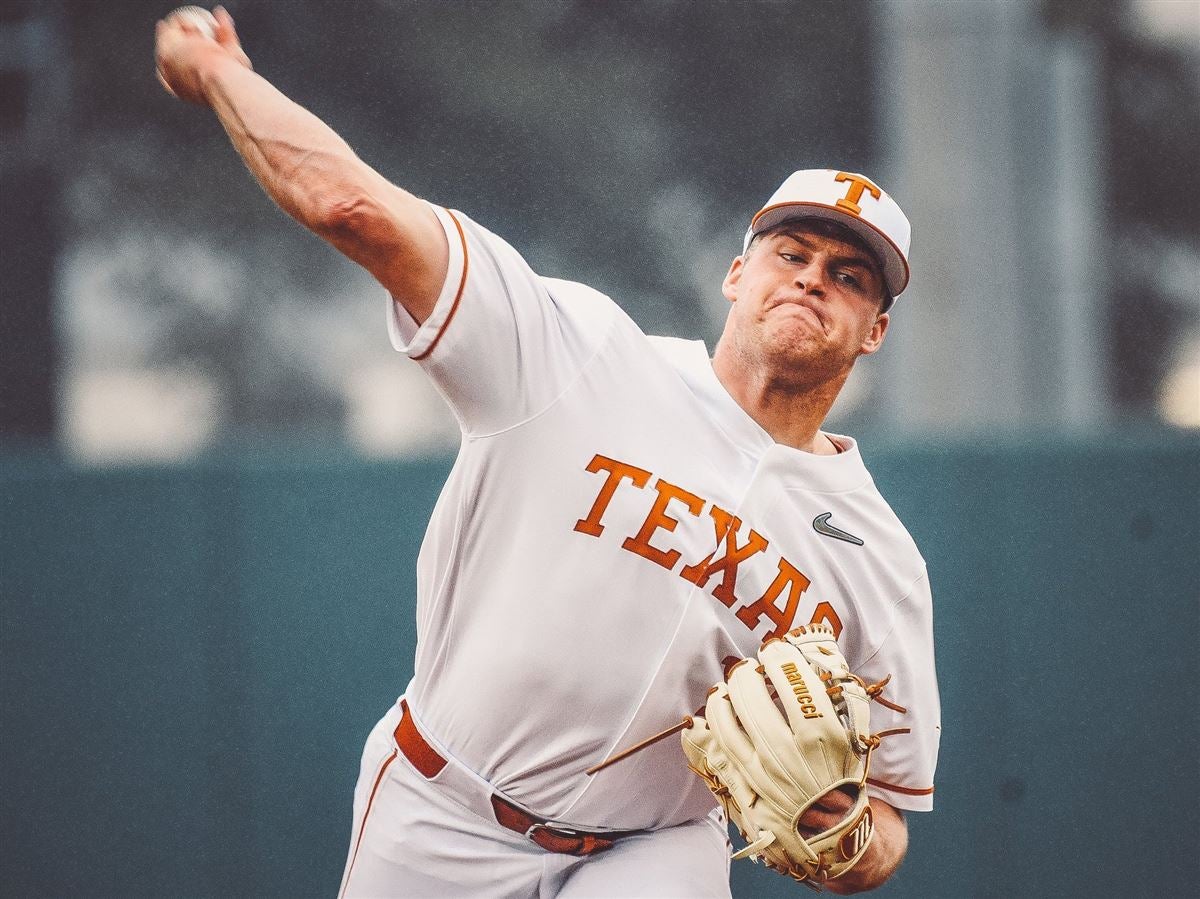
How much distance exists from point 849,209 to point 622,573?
0.74 metres

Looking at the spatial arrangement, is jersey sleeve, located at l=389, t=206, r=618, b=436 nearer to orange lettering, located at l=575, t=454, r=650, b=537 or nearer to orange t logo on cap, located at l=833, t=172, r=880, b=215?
orange lettering, located at l=575, t=454, r=650, b=537

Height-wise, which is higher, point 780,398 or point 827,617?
point 780,398

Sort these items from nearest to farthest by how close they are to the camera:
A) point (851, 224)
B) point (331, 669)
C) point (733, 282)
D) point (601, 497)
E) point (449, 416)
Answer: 1. point (601, 497)
2. point (851, 224)
3. point (733, 282)
4. point (331, 669)
5. point (449, 416)

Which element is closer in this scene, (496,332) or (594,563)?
(496,332)

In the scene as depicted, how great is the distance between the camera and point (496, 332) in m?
1.93


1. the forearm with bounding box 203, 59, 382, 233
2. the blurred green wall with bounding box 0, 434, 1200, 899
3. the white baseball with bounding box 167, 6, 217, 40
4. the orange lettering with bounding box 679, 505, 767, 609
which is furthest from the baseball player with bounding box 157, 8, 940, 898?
the blurred green wall with bounding box 0, 434, 1200, 899

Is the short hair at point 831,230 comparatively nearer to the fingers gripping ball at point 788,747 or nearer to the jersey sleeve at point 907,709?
the jersey sleeve at point 907,709

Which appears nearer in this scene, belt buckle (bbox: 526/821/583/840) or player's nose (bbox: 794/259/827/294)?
belt buckle (bbox: 526/821/583/840)

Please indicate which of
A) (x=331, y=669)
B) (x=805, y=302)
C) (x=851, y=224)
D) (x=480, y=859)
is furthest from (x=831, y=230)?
(x=331, y=669)

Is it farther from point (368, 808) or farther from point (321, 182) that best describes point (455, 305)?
point (368, 808)

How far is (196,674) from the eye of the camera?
3432mm

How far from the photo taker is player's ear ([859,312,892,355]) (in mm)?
2420

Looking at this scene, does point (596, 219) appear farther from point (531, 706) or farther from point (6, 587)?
point (531, 706)

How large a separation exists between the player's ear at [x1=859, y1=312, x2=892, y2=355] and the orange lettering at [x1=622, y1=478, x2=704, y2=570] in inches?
19.9
